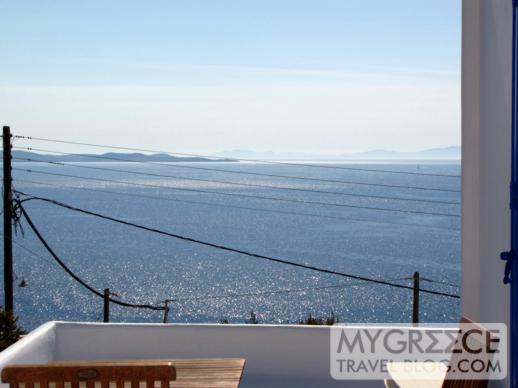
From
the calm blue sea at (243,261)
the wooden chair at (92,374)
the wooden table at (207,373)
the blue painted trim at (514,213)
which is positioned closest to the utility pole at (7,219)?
the wooden table at (207,373)

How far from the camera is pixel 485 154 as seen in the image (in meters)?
3.18

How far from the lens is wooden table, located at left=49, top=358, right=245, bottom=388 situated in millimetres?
2730

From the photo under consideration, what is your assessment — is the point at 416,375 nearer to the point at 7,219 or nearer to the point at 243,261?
the point at 7,219

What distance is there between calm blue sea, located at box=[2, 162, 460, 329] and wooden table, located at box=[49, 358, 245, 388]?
119 feet

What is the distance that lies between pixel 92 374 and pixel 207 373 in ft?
2.75

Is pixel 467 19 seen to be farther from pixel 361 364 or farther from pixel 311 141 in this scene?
pixel 311 141

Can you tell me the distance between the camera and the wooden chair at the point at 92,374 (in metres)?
2.12

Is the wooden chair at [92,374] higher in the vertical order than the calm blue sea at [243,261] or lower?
higher

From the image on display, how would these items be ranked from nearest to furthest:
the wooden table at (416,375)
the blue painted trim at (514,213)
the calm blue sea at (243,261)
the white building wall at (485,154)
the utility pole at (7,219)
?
the blue painted trim at (514,213) < the white building wall at (485,154) < the wooden table at (416,375) < the utility pole at (7,219) < the calm blue sea at (243,261)

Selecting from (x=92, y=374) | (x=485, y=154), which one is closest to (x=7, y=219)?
(x=485, y=154)

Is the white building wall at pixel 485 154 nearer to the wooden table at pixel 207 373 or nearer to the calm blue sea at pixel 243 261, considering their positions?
the wooden table at pixel 207 373

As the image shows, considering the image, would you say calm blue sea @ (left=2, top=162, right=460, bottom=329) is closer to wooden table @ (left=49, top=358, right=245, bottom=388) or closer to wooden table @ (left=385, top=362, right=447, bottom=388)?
wooden table @ (left=385, top=362, right=447, bottom=388)

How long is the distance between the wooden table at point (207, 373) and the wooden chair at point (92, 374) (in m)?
0.45

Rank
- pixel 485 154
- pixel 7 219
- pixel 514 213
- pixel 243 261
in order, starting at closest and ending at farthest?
pixel 514 213 < pixel 485 154 < pixel 7 219 < pixel 243 261
